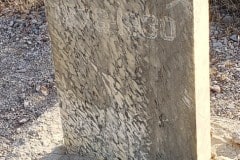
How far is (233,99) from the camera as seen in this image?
3504 mm

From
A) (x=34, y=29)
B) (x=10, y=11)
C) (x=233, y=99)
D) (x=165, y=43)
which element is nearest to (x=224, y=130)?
(x=233, y=99)

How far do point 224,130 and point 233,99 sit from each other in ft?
1.50

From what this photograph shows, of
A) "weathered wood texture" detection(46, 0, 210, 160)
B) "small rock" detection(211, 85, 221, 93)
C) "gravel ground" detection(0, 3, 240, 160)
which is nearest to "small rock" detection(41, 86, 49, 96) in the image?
"gravel ground" detection(0, 3, 240, 160)

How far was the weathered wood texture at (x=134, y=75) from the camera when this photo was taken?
7.60ft

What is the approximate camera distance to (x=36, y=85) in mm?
3824

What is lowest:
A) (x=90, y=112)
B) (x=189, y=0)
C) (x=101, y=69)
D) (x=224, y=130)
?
(x=224, y=130)

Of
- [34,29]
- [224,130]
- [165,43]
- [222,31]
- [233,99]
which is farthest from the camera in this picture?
[34,29]

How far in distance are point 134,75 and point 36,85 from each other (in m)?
1.45

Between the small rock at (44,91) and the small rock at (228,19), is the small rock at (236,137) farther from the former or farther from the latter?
the small rock at (228,19)

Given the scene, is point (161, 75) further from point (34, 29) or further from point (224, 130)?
point (34, 29)

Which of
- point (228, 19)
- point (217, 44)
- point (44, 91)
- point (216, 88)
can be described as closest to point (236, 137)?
point (216, 88)

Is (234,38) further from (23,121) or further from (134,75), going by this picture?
(134,75)

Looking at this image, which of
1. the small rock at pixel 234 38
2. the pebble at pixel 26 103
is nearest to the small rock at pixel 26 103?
the pebble at pixel 26 103

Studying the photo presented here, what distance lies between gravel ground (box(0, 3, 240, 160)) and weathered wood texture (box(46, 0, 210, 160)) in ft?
1.13
